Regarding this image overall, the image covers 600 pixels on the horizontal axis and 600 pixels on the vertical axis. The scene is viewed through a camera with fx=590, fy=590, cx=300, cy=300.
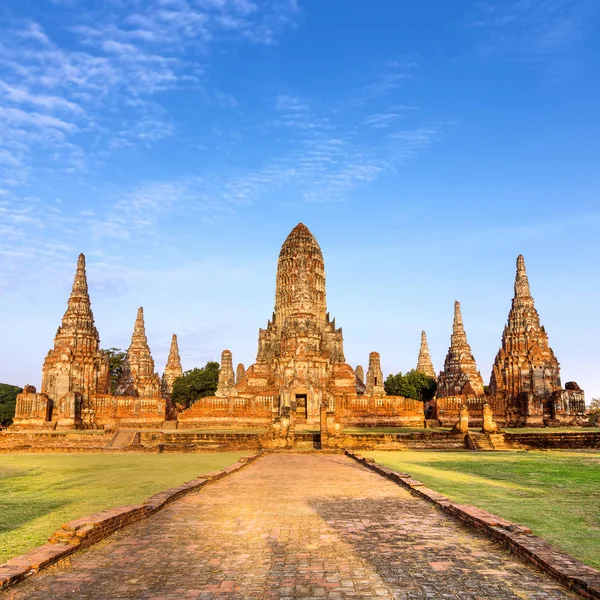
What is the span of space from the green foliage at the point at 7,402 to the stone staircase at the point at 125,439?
3329 centimetres

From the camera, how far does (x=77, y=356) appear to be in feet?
126

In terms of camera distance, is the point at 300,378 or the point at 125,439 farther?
the point at 300,378

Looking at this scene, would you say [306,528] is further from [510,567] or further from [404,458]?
[404,458]

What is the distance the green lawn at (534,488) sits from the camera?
7329 millimetres

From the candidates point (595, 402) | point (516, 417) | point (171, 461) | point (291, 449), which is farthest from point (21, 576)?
point (595, 402)

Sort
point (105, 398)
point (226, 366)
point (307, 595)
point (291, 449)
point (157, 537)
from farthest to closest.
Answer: point (226, 366), point (105, 398), point (291, 449), point (157, 537), point (307, 595)

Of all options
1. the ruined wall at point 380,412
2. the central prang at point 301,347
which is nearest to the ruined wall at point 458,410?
the ruined wall at point 380,412

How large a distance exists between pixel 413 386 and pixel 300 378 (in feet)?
86.4

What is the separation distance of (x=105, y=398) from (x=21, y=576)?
3314 cm

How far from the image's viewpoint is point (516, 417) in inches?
1511

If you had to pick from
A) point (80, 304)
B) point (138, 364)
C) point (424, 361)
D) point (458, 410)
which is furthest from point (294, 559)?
point (424, 361)

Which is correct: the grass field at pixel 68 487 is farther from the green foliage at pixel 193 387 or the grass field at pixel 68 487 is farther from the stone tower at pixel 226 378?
the green foliage at pixel 193 387

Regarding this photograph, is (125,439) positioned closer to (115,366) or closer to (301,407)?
(301,407)

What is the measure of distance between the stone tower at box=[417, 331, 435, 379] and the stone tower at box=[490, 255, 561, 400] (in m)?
22.4
